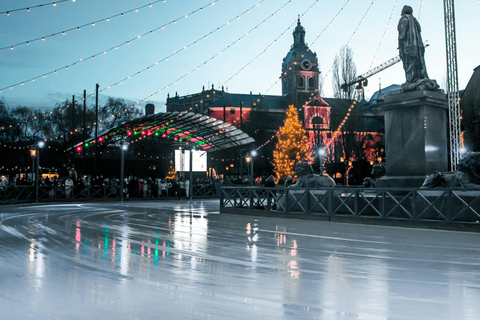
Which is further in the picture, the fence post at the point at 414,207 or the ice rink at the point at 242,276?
the fence post at the point at 414,207

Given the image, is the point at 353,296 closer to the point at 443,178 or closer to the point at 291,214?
the point at 443,178

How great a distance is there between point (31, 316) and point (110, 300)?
76 centimetres

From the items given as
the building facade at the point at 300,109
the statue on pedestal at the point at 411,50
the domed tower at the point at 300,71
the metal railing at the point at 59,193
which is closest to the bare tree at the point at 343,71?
the building facade at the point at 300,109

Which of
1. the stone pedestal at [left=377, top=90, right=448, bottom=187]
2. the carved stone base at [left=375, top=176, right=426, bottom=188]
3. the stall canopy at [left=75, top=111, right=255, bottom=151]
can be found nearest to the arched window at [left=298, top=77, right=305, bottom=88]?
the stall canopy at [left=75, top=111, right=255, bottom=151]

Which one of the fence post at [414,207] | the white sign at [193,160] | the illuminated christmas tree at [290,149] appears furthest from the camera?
the illuminated christmas tree at [290,149]

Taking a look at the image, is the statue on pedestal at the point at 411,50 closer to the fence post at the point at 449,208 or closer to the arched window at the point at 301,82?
the fence post at the point at 449,208

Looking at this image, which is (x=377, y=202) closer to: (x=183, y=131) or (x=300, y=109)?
(x=183, y=131)

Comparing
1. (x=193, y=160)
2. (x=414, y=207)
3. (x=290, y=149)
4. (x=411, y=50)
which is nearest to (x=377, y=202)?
(x=414, y=207)

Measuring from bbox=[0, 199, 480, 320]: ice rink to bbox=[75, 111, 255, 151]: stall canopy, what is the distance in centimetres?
2772

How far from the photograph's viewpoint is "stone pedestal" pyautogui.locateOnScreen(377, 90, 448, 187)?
12.4m

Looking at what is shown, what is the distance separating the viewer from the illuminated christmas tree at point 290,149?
5169 cm

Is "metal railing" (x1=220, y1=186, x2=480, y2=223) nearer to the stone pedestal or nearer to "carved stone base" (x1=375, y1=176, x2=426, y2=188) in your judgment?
"carved stone base" (x1=375, y1=176, x2=426, y2=188)

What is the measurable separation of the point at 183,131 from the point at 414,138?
103 ft

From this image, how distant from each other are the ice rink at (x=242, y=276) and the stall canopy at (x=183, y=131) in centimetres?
2772
